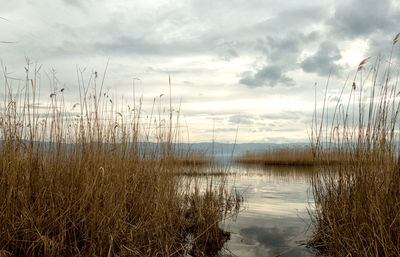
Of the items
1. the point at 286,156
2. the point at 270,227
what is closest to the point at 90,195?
the point at 270,227

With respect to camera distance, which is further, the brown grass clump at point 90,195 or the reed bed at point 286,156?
the reed bed at point 286,156

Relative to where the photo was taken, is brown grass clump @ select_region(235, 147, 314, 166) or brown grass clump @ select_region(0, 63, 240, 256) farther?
brown grass clump @ select_region(235, 147, 314, 166)

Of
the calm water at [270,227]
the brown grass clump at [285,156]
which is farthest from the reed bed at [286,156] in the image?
the calm water at [270,227]

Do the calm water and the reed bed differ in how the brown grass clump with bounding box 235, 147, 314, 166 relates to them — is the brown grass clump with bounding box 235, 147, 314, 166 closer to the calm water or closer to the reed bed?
the reed bed

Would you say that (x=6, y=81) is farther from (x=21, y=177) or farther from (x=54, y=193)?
(x=54, y=193)

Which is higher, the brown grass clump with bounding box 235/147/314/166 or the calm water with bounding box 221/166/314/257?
the brown grass clump with bounding box 235/147/314/166

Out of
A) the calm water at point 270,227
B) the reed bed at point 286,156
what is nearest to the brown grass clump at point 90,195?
the calm water at point 270,227

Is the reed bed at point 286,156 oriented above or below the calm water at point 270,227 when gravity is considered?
above

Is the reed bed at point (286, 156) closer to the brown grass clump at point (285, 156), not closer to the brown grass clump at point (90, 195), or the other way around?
the brown grass clump at point (285, 156)

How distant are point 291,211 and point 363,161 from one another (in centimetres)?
285

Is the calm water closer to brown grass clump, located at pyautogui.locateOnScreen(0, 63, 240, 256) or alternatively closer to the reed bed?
brown grass clump, located at pyautogui.locateOnScreen(0, 63, 240, 256)

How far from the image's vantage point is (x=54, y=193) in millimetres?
2580

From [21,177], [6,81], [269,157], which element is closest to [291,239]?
[21,177]

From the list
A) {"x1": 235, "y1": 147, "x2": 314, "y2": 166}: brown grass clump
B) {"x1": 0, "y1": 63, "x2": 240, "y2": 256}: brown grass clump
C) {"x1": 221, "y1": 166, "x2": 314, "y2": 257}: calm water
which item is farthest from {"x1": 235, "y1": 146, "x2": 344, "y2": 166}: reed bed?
{"x1": 0, "y1": 63, "x2": 240, "y2": 256}: brown grass clump
